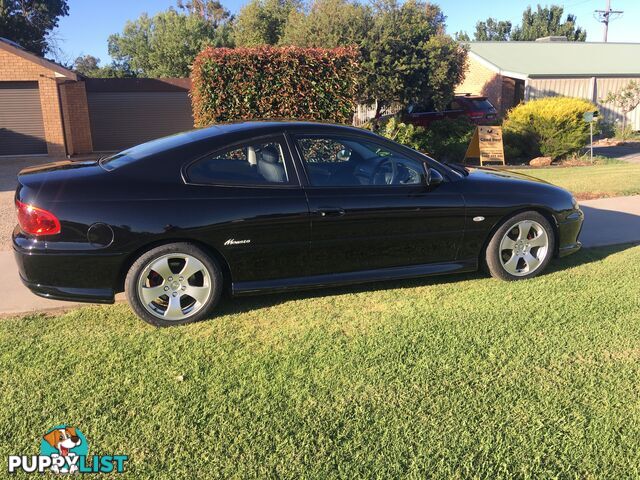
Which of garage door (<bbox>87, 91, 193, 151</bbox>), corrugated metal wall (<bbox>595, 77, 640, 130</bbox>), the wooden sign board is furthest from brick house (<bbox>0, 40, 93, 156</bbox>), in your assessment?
corrugated metal wall (<bbox>595, 77, 640, 130</bbox>)

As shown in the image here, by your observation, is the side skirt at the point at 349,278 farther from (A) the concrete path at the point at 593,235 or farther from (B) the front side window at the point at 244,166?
(A) the concrete path at the point at 593,235

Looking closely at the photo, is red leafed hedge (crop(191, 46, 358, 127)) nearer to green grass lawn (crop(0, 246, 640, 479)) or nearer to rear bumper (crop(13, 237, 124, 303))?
green grass lawn (crop(0, 246, 640, 479))

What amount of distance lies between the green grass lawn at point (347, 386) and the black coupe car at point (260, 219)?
33 cm

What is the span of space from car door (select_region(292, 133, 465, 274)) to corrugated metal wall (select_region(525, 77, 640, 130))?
76.4ft

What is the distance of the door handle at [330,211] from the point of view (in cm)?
432

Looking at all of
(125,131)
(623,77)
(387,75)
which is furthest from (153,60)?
(623,77)

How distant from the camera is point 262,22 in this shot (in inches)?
1020

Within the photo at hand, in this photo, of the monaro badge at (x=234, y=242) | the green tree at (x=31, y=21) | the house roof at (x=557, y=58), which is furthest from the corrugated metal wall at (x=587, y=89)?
the green tree at (x=31, y=21)

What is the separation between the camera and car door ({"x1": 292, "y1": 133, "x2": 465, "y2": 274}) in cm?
439

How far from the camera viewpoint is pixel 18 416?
9.52ft

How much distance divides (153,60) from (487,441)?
37.2 meters

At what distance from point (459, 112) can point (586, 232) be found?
13.5m

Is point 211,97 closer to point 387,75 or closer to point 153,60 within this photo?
point 387,75

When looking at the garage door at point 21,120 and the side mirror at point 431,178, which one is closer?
the side mirror at point 431,178
